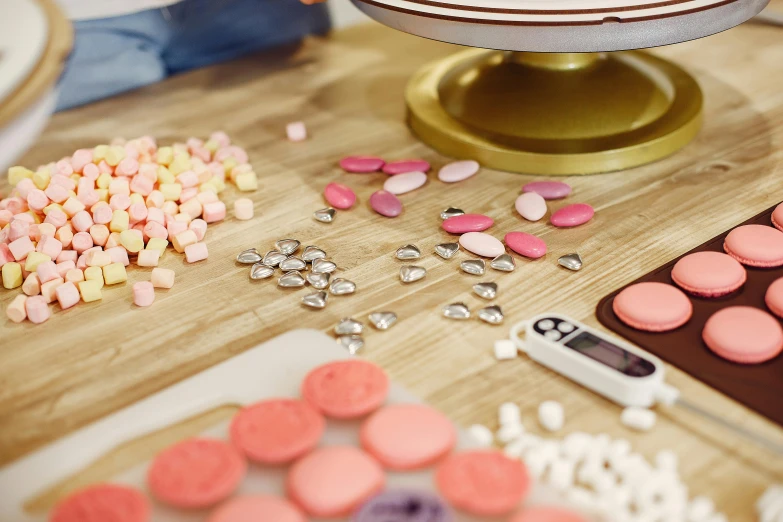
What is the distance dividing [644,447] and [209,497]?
32cm

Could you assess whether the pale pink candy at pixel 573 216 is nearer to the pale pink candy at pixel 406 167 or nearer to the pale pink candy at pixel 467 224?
the pale pink candy at pixel 467 224

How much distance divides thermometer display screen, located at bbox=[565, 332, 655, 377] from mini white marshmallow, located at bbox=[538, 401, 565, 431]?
0.18ft

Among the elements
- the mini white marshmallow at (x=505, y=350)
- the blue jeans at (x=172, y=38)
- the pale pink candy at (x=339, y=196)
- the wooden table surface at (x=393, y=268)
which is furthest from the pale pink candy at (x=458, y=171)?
the blue jeans at (x=172, y=38)

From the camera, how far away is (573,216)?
0.86 m

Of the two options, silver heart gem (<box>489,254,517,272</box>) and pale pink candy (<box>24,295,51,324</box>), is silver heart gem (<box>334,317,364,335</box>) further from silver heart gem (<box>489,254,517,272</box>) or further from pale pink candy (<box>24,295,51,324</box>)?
pale pink candy (<box>24,295,51,324</box>)

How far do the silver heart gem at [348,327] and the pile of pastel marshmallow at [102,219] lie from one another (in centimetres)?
20

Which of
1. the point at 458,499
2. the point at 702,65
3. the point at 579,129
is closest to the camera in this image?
the point at 458,499

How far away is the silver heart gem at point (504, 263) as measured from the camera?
2.63 ft

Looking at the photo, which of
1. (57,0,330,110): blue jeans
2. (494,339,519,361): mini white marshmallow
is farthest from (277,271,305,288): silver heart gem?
(57,0,330,110): blue jeans

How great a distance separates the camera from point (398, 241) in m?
0.87

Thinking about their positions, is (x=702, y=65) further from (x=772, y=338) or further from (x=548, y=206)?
(x=772, y=338)

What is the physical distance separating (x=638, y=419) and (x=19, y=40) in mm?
529

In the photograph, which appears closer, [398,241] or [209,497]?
[209,497]

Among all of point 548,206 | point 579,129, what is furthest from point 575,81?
point 548,206
